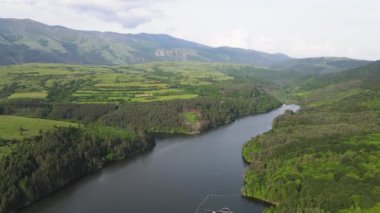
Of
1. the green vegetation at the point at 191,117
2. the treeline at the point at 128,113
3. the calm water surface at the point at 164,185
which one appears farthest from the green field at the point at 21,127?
the green vegetation at the point at 191,117

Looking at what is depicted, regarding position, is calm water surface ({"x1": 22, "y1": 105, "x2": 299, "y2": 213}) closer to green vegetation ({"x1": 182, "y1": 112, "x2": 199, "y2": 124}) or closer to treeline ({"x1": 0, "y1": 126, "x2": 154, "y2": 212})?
treeline ({"x1": 0, "y1": 126, "x2": 154, "y2": 212})

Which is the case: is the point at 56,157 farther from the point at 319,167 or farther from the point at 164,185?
the point at 319,167

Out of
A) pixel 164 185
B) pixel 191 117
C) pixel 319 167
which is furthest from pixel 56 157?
pixel 191 117

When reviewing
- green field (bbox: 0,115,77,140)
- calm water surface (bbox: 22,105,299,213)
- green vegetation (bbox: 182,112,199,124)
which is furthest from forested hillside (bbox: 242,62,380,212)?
green field (bbox: 0,115,77,140)

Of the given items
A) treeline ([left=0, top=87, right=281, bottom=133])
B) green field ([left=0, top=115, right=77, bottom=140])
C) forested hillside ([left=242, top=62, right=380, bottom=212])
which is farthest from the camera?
treeline ([left=0, top=87, right=281, bottom=133])

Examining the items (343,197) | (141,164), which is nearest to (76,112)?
(141,164)

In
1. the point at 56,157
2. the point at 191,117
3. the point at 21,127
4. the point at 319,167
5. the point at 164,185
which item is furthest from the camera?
the point at 191,117
